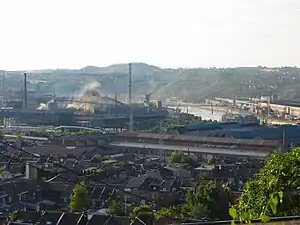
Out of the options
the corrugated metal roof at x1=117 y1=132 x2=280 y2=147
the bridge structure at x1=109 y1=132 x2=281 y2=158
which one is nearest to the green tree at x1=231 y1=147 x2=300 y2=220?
the bridge structure at x1=109 y1=132 x2=281 y2=158

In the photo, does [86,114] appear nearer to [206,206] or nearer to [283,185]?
[206,206]

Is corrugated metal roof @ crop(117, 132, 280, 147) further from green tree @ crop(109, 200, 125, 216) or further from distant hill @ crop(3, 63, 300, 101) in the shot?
distant hill @ crop(3, 63, 300, 101)

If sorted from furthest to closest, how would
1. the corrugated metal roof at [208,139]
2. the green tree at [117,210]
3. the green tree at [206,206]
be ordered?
the corrugated metal roof at [208,139], the green tree at [117,210], the green tree at [206,206]

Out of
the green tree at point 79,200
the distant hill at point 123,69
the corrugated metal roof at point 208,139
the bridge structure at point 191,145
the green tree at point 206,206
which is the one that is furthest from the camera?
the distant hill at point 123,69

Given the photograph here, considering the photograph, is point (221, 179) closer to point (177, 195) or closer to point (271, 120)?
point (177, 195)

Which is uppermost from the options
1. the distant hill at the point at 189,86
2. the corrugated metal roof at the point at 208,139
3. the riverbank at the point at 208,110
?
the distant hill at the point at 189,86

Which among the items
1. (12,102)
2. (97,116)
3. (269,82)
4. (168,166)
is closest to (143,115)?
(97,116)

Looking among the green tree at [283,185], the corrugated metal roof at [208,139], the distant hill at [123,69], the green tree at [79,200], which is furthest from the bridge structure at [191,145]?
the distant hill at [123,69]

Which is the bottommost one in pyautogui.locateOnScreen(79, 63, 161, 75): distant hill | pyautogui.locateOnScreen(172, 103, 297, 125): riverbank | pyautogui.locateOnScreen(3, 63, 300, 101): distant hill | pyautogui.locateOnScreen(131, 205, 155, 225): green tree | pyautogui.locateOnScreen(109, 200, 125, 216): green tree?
pyautogui.locateOnScreen(172, 103, 297, 125): riverbank

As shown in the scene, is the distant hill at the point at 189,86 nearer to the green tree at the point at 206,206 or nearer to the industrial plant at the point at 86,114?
the industrial plant at the point at 86,114
